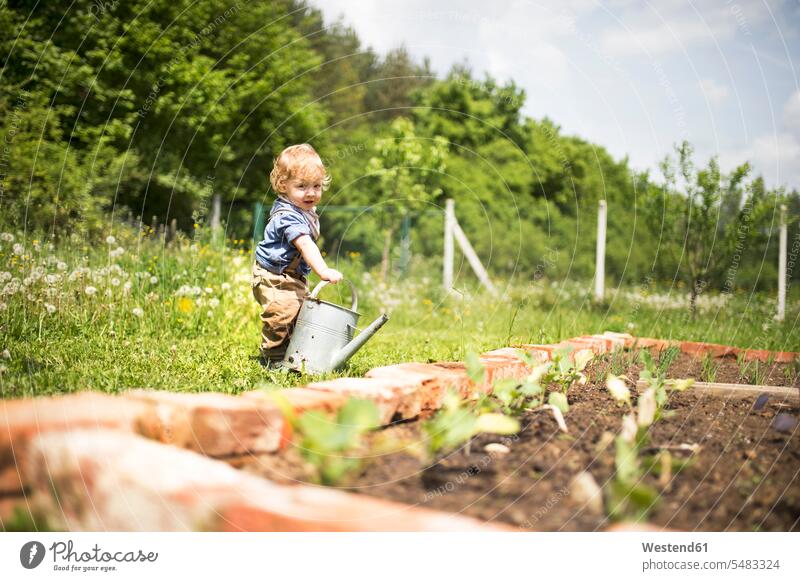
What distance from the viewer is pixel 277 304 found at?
2.92m

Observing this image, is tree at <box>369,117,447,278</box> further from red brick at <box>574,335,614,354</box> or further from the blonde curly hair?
the blonde curly hair

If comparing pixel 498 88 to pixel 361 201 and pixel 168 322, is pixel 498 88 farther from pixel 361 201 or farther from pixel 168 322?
pixel 168 322

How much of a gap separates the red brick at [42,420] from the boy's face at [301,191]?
1.65 m

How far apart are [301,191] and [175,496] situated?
6.37ft

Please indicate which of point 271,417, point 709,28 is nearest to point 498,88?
point 709,28

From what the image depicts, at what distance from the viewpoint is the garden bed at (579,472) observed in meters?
1.34

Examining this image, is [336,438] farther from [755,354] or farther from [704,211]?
[704,211]

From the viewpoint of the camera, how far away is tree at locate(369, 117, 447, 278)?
26.0 feet

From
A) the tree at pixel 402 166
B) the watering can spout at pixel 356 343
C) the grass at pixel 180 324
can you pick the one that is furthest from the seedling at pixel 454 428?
the tree at pixel 402 166

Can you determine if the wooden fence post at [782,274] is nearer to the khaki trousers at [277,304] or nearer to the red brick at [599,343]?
the red brick at [599,343]

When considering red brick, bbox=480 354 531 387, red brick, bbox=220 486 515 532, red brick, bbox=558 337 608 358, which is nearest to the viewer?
red brick, bbox=220 486 515 532
